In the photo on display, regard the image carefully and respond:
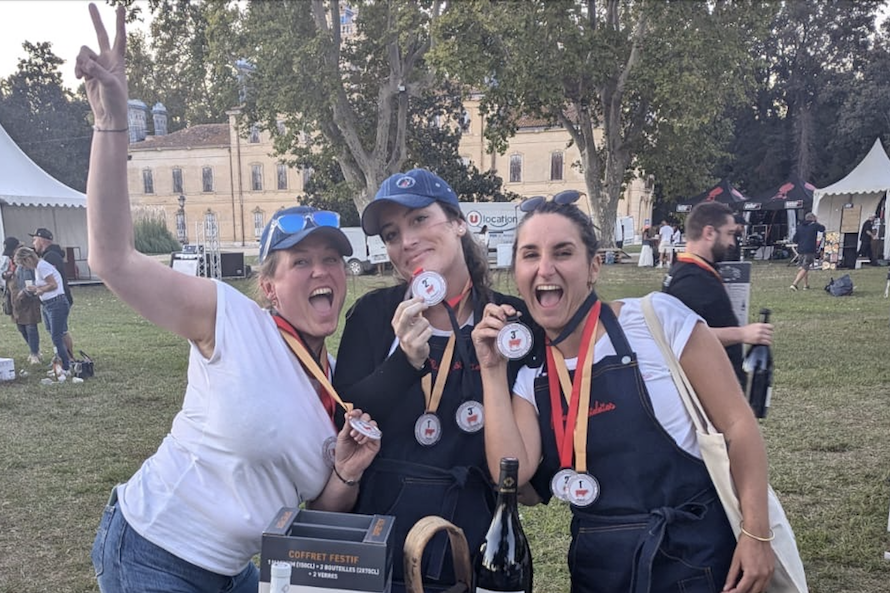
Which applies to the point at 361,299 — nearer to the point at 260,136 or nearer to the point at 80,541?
the point at 80,541

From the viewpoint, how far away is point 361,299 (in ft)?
6.54

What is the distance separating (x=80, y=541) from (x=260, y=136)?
3119 cm

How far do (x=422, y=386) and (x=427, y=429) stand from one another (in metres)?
0.13

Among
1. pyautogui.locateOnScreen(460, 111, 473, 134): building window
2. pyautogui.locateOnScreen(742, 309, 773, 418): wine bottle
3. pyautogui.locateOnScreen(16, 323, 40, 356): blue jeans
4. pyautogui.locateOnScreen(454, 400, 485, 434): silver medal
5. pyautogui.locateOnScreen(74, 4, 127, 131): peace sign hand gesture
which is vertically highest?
pyautogui.locateOnScreen(460, 111, 473, 134): building window

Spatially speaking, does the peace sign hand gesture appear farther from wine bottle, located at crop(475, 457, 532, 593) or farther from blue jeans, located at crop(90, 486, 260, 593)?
wine bottle, located at crop(475, 457, 532, 593)

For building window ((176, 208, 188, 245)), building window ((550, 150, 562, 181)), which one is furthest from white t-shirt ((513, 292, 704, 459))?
building window ((550, 150, 562, 181))

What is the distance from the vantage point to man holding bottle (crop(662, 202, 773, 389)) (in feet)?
14.2

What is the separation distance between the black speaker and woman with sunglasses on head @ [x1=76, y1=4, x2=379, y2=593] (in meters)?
22.1

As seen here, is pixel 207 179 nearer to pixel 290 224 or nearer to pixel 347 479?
pixel 290 224

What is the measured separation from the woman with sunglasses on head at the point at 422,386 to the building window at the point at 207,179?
1202 inches

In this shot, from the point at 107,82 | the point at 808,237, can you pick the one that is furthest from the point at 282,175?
the point at 107,82

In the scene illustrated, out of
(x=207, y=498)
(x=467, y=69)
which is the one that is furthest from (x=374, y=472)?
(x=467, y=69)

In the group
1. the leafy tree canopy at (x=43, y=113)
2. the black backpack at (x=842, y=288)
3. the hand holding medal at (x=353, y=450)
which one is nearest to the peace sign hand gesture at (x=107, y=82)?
the hand holding medal at (x=353, y=450)

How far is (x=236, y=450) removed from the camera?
5.24ft
